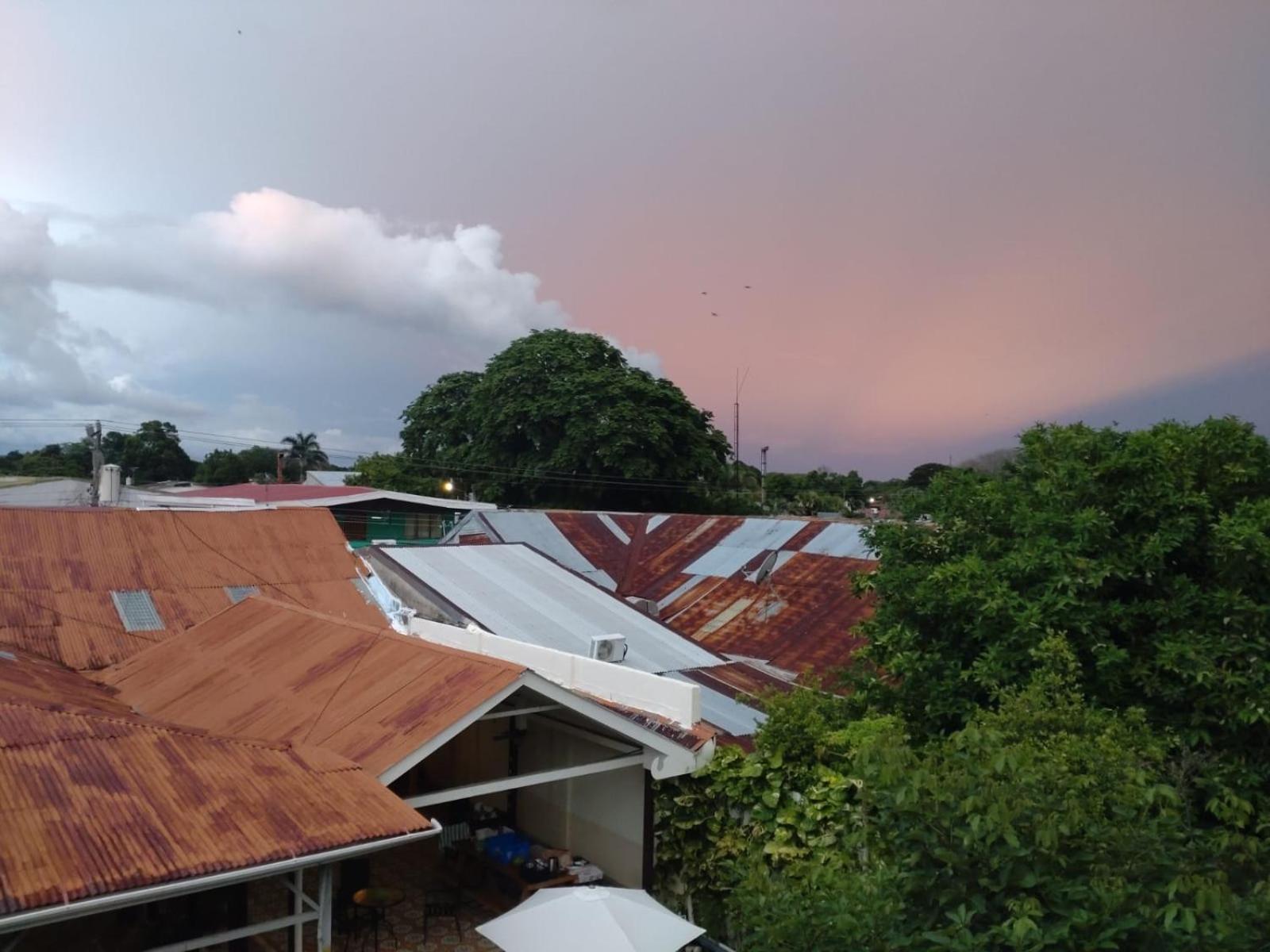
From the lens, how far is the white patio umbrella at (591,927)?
5848 millimetres

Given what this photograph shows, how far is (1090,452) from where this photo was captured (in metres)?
8.34

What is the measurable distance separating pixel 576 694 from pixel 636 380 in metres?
30.1

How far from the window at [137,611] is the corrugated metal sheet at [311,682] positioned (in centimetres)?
326

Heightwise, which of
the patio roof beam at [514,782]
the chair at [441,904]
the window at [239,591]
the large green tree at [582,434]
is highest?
the large green tree at [582,434]

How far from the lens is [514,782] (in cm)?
669

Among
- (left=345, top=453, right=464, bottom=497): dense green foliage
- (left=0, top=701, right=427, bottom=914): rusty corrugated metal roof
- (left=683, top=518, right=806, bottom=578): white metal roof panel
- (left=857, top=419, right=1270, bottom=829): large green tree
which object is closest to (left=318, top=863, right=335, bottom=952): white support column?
(left=0, top=701, right=427, bottom=914): rusty corrugated metal roof

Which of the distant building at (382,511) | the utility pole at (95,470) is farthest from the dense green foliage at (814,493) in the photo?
the utility pole at (95,470)

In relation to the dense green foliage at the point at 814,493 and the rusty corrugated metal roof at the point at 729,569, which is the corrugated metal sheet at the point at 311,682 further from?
the dense green foliage at the point at 814,493

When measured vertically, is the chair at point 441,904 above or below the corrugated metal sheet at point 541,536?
below

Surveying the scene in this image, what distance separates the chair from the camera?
24.4 feet

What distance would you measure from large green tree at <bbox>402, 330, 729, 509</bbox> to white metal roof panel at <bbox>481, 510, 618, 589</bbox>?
412 inches

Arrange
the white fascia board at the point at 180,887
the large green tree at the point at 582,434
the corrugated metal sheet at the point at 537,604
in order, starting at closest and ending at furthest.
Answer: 1. the white fascia board at the point at 180,887
2. the corrugated metal sheet at the point at 537,604
3. the large green tree at the point at 582,434

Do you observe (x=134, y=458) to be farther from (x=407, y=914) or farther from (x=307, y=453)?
(x=407, y=914)

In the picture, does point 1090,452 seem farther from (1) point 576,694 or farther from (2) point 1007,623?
(1) point 576,694
